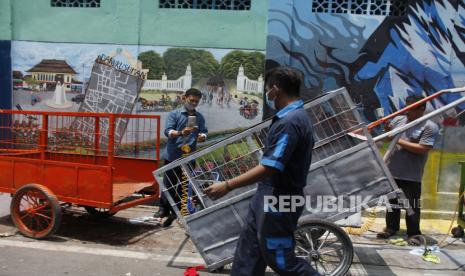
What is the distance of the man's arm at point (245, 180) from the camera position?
273 cm

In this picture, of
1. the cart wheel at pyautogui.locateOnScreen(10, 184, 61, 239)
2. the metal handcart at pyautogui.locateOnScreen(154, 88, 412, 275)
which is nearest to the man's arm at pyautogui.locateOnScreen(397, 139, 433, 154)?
the metal handcart at pyautogui.locateOnScreen(154, 88, 412, 275)

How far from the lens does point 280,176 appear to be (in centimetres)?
284

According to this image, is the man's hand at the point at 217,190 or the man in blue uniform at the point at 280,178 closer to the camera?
the man in blue uniform at the point at 280,178

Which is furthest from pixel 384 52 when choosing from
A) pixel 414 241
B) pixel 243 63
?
pixel 414 241

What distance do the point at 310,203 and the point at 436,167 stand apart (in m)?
3.61

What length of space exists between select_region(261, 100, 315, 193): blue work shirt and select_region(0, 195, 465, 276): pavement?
174 centimetres

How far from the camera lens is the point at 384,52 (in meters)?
6.48

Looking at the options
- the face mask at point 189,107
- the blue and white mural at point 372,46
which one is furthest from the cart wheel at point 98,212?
the blue and white mural at point 372,46

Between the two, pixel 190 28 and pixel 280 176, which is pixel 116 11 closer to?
pixel 190 28

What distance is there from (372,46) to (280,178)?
4.35 metres

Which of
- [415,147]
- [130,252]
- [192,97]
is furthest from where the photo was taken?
[192,97]

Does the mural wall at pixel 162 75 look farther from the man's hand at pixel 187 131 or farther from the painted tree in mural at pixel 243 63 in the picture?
the man's hand at pixel 187 131

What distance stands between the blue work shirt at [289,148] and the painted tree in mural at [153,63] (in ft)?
14.3

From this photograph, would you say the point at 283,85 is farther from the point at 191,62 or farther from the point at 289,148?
the point at 191,62
